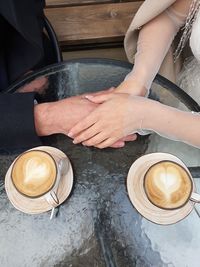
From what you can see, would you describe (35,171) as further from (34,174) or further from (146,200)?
(146,200)

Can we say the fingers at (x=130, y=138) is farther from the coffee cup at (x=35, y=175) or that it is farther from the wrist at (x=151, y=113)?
the coffee cup at (x=35, y=175)

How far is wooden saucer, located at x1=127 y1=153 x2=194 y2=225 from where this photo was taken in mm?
741

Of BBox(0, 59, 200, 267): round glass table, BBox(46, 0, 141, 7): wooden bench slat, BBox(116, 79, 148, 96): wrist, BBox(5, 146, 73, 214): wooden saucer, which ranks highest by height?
BBox(46, 0, 141, 7): wooden bench slat

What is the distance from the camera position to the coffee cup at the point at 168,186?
69cm

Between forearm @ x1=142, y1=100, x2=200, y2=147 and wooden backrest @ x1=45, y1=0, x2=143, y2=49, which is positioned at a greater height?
wooden backrest @ x1=45, y1=0, x2=143, y2=49

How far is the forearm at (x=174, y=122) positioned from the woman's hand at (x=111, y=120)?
0.02 metres

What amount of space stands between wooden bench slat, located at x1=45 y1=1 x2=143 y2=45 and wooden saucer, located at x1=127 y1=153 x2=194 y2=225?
595 mm

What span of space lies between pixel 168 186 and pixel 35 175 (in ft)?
0.80

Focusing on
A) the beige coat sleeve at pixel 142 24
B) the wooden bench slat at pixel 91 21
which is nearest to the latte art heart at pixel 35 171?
the beige coat sleeve at pixel 142 24

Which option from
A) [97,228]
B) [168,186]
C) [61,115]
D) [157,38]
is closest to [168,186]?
[168,186]

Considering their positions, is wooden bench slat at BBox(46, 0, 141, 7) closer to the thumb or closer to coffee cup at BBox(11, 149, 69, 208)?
the thumb

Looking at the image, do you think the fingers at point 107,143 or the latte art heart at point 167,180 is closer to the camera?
the latte art heart at point 167,180

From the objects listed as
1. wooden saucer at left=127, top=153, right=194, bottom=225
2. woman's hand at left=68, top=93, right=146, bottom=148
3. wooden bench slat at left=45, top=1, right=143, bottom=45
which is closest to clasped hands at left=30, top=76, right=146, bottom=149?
woman's hand at left=68, top=93, right=146, bottom=148

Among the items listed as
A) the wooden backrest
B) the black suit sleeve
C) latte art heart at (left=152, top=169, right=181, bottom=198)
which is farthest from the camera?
the wooden backrest
